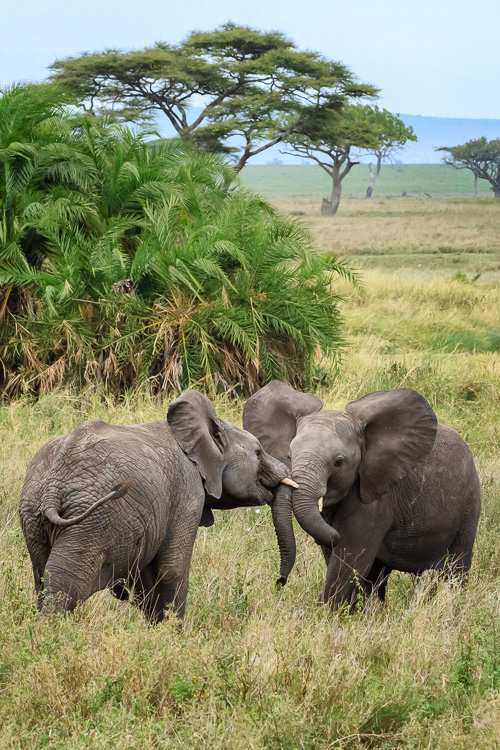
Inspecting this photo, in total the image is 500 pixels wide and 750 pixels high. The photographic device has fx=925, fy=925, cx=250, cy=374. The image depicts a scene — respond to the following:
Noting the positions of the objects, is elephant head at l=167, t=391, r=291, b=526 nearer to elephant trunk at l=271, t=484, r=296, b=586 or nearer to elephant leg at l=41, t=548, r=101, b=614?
elephant trunk at l=271, t=484, r=296, b=586

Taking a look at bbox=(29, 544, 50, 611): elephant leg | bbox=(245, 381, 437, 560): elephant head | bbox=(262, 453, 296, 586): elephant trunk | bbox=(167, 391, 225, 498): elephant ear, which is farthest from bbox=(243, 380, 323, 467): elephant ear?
bbox=(29, 544, 50, 611): elephant leg

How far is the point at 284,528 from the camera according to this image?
14.3 feet

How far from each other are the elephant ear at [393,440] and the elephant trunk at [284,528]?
50cm

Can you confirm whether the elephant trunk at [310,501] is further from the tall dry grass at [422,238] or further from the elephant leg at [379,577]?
the tall dry grass at [422,238]

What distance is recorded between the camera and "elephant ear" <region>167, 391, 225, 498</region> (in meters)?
4.26

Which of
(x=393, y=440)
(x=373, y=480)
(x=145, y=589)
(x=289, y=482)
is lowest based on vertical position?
(x=145, y=589)

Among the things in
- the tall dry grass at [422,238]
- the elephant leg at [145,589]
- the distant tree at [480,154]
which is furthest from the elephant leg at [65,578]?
the distant tree at [480,154]

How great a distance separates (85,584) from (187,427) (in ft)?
2.87

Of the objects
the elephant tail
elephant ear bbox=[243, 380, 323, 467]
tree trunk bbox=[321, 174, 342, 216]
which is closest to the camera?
the elephant tail

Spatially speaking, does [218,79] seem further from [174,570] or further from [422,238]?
[174,570]

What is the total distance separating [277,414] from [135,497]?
50.2 inches

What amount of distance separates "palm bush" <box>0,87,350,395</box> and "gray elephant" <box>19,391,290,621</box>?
16.2 feet

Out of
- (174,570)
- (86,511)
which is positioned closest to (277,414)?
(174,570)

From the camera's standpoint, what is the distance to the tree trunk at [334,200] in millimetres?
50544
